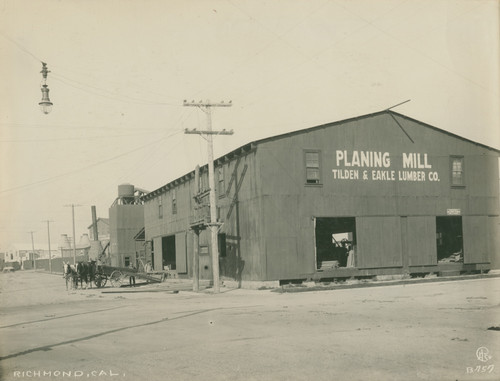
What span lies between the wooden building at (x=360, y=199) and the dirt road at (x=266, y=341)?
7910 mm

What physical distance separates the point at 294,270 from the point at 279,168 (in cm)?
494

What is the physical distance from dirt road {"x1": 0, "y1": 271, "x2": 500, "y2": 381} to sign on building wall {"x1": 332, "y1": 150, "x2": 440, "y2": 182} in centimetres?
1021

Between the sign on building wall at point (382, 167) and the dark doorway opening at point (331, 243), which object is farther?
the dark doorway opening at point (331, 243)

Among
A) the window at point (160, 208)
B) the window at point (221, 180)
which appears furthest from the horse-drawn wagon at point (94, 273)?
the window at point (160, 208)

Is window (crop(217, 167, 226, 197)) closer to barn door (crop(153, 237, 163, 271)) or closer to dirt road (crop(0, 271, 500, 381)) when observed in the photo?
dirt road (crop(0, 271, 500, 381))

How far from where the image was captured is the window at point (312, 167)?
28.3 meters

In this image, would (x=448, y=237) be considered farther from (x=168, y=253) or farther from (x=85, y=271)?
(x=168, y=253)

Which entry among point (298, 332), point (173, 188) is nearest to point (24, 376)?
point (298, 332)

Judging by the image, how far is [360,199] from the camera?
29.2 meters

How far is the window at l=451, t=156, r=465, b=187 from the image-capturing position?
31.8m

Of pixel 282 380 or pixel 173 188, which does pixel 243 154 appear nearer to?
pixel 173 188

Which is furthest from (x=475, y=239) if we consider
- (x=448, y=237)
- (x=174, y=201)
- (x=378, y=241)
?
(x=174, y=201)

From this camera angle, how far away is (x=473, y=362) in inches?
351

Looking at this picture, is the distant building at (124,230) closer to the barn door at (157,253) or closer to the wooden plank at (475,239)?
the barn door at (157,253)
